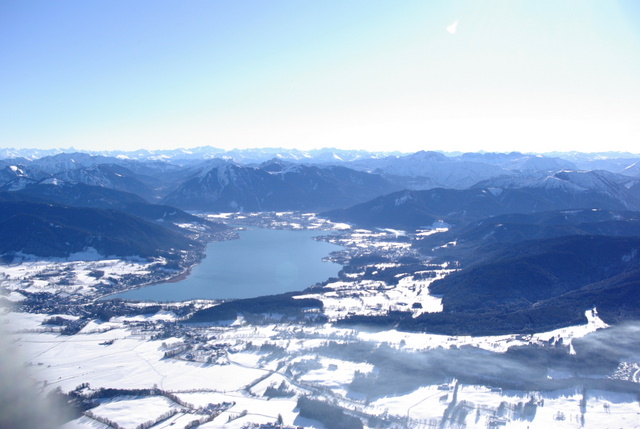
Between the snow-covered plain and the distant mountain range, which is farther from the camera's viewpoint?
the distant mountain range

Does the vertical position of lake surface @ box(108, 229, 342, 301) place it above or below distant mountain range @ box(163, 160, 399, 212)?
below

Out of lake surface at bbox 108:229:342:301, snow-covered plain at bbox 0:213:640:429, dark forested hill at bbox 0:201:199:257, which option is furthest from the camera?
dark forested hill at bbox 0:201:199:257

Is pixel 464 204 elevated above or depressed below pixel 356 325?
above

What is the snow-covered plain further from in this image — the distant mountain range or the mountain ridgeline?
the distant mountain range

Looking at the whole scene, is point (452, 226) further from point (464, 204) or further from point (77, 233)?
point (77, 233)

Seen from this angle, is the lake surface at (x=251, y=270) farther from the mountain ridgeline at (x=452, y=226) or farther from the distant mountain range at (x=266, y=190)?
the distant mountain range at (x=266, y=190)

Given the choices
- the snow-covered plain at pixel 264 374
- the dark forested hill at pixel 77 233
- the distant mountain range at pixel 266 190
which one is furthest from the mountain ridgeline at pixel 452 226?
the snow-covered plain at pixel 264 374

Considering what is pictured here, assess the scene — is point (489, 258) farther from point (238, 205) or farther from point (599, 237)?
point (238, 205)

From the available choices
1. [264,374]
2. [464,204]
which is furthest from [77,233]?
[464,204]

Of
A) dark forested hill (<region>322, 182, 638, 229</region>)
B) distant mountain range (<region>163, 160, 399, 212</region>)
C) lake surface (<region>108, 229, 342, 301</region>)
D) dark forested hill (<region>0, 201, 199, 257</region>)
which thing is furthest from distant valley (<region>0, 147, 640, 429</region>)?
distant mountain range (<region>163, 160, 399, 212</region>)
